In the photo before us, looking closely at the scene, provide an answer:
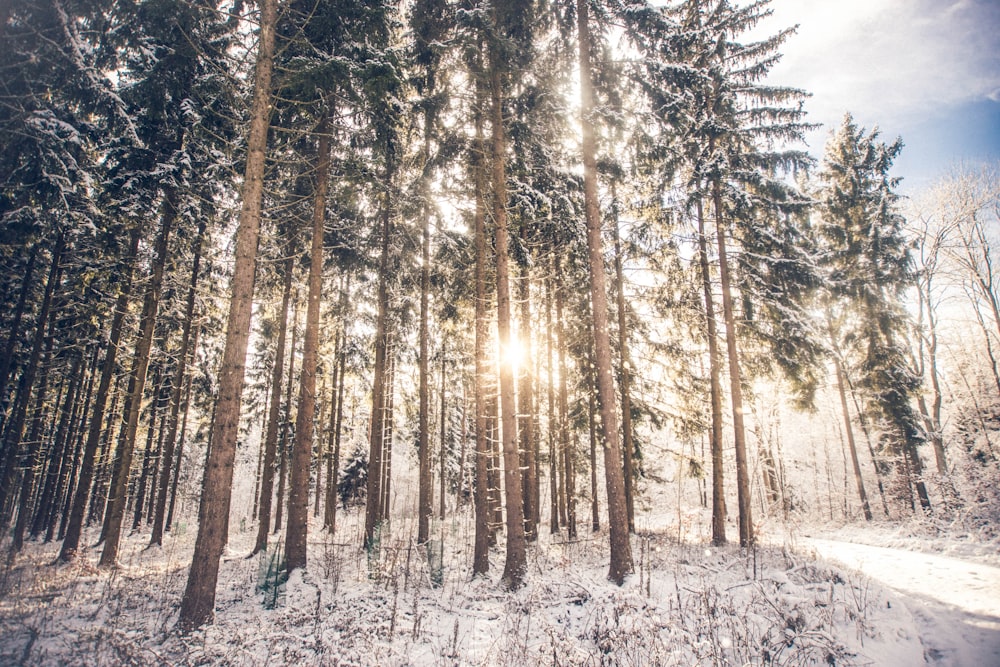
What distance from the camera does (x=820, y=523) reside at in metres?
22.0

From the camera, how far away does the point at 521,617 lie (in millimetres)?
7406

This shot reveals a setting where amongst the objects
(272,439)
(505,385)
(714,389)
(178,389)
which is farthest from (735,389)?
(178,389)

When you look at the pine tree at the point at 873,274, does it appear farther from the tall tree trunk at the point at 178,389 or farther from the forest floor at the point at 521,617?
the tall tree trunk at the point at 178,389

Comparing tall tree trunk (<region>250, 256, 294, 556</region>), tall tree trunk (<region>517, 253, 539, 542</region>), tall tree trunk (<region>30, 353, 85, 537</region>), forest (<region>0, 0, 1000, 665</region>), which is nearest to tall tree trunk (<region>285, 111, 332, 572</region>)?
Result: forest (<region>0, 0, 1000, 665</region>)

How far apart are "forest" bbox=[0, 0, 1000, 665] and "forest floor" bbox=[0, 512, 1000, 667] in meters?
0.09

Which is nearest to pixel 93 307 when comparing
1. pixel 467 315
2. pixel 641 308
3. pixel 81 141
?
pixel 81 141

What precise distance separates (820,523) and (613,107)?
2442cm

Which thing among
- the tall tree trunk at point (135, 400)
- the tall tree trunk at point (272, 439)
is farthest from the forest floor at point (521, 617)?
the tall tree trunk at point (272, 439)

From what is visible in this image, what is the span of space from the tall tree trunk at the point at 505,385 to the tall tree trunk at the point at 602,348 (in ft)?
6.70

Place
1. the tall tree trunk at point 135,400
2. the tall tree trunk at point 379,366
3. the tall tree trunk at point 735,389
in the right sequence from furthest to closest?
the tall tree trunk at point 379,366 → the tall tree trunk at point 735,389 → the tall tree trunk at point 135,400

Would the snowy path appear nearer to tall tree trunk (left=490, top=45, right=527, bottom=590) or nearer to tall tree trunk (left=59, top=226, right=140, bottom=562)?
tall tree trunk (left=490, top=45, right=527, bottom=590)

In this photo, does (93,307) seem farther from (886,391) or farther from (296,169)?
(886,391)

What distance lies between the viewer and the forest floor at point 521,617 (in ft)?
19.5

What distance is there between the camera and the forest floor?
594 cm
